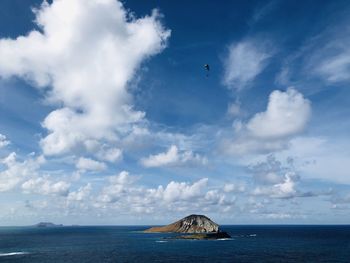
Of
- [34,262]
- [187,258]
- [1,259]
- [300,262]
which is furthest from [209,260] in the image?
[1,259]

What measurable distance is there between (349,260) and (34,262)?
347 ft

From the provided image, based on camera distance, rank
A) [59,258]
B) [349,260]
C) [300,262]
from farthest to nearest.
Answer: [59,258] → [349,260] → [300,262]

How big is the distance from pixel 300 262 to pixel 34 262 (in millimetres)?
86487

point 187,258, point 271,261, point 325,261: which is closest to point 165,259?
point 187,258

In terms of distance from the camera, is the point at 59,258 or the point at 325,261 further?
the point at 59,258

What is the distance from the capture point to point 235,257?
121562 millimetres

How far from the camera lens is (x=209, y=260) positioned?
11381 cm

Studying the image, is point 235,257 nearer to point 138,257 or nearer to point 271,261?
point 271,261

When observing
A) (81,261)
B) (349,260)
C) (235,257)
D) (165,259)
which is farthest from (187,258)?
(349,260)

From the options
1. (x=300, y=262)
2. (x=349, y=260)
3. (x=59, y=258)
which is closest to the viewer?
(x=300, y=262)

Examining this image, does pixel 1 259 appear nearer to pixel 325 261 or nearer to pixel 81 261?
pixel 81 261

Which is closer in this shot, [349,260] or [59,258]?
[349,260]

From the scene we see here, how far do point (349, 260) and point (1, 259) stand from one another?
396 ft

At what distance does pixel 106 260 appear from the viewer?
118 meters
